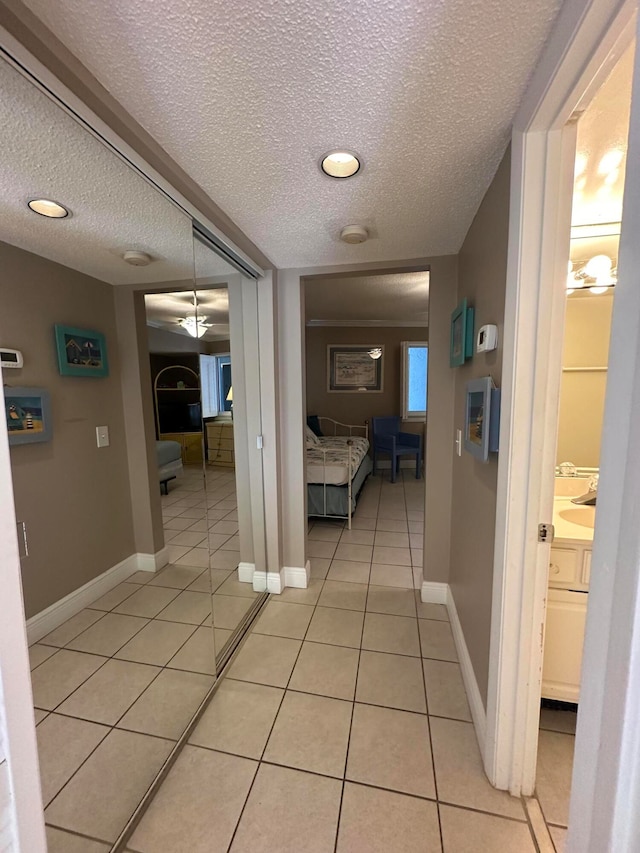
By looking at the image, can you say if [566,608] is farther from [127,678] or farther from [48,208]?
[48,208]

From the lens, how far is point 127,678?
59.1 inches

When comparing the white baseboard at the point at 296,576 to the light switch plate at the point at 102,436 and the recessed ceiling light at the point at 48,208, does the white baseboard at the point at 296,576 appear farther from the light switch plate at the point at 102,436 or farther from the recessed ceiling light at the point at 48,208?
the recessed ceiling light at the point at 48,208

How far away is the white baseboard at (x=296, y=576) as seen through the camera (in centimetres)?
248

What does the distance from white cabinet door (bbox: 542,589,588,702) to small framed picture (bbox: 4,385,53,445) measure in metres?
2.03

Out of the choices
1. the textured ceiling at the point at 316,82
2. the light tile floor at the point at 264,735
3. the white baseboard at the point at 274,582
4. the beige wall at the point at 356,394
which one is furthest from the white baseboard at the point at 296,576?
the beige wall at the point at 356,394

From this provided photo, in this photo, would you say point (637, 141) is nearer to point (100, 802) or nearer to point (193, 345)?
point (193, 345)

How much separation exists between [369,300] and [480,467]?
10.9 feet

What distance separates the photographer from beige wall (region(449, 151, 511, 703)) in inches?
49.1

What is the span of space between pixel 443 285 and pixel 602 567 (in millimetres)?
1917

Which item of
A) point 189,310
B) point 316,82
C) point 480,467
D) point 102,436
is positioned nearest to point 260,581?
point 102,436

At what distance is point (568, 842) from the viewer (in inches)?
23.0

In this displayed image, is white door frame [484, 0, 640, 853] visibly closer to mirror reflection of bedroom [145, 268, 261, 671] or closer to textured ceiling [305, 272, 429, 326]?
mirror reflection of bedroom [145, 268, 261, 671]

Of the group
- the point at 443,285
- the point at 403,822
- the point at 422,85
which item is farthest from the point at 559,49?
the point at 403,822

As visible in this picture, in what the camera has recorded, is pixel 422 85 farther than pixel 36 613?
No
